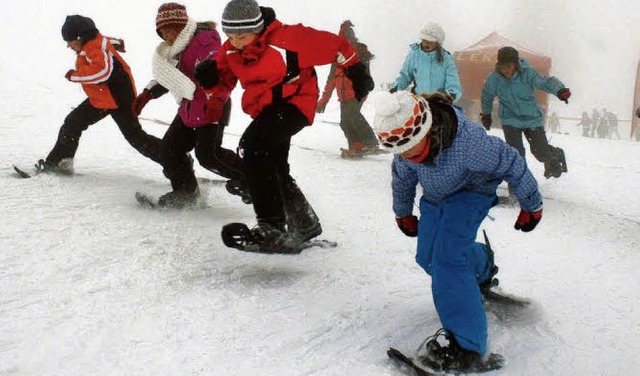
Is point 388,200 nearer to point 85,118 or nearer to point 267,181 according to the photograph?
point 267,181

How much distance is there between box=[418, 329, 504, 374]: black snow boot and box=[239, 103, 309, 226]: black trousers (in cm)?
121

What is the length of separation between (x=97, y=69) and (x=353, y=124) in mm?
3909

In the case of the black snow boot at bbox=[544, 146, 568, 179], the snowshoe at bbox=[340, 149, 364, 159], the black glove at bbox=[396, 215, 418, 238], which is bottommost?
the snowshoe at bbox=[340, 149, 364, 159]

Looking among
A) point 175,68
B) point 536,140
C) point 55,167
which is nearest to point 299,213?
point 175,68

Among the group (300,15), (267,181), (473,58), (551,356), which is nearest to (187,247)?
(267,181)

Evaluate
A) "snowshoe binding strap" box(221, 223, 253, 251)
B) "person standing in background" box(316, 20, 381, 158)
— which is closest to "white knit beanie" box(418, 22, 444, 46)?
"person standing in background" box(316, 20, 381, 158)

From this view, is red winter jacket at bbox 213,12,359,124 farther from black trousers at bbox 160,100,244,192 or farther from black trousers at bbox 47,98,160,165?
black trousers at bbox 47,98,160,165

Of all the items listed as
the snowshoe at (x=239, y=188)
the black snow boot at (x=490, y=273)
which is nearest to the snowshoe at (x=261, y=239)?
the black snow boot at (x=490, y=273)

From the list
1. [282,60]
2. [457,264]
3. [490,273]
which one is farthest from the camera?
[282,60]

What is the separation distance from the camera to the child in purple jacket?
3885 millimetres

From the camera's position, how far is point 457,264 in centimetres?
228

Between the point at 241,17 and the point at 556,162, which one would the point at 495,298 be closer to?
the point at 241,17

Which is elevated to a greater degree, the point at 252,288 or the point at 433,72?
the point at 433,72

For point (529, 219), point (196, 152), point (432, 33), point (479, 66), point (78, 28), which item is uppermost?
point (78, 28)
